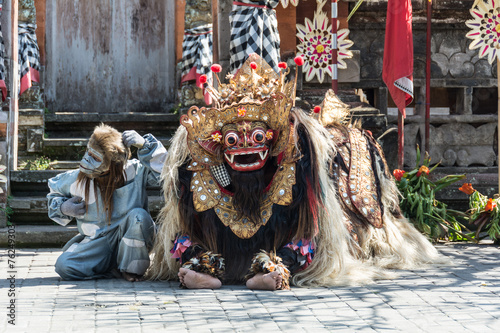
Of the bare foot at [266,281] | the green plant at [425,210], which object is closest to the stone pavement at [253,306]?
the bare foot at [266,281]

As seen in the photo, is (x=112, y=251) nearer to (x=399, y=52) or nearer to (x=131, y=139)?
(x=131, y=139)

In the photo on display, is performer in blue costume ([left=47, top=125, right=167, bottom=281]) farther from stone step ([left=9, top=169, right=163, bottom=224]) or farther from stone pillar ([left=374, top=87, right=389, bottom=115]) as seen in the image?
stone pillar ([left=374, top=87, right=389, bottom=115])

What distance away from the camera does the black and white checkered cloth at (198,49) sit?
9484 mm

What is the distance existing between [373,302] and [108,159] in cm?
203

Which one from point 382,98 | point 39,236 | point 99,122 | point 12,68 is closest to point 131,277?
point 39,236

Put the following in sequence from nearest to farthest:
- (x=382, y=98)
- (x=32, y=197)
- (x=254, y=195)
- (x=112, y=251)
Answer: (x=254, y=195) < (x=112, y=251) < (x=32, y=197) < (x=382, y=98)

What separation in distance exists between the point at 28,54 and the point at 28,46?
0.11m

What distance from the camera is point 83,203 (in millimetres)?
5375

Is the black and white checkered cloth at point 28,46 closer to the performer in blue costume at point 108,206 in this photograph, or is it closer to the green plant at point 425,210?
the performer in blue costume at point 108,206

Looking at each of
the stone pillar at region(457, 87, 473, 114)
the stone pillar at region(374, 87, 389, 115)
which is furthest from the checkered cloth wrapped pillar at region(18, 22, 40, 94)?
the stone pillar at region(457, 87, 473, 114)

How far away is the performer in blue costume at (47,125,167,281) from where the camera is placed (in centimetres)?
530

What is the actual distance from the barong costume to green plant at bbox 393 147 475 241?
1768 mm

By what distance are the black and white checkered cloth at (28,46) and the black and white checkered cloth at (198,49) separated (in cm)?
187

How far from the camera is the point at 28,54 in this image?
9609 millimetres
